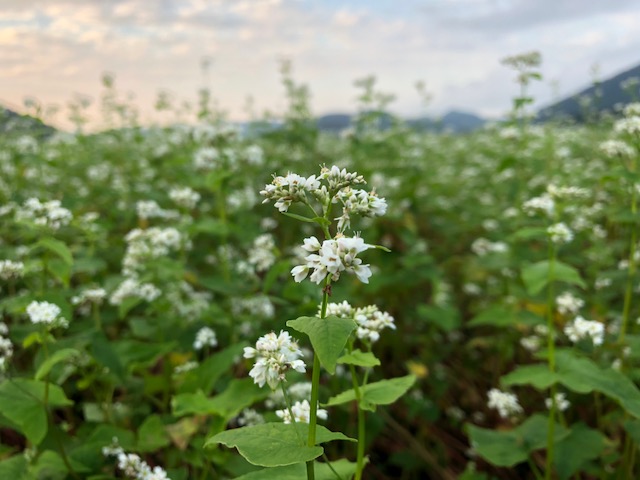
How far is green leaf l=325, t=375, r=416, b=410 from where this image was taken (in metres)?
2.08

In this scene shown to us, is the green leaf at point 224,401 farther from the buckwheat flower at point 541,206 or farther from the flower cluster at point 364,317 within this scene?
the buckwheat flower at point 541,206

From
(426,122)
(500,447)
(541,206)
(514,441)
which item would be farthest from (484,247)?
(426,122)

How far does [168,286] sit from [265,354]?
97.2 inches

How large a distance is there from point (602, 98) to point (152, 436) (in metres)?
7.52

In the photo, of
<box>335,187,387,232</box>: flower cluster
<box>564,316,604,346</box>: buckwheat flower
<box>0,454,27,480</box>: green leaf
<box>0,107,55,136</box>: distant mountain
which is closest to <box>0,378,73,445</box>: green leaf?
<box>0,454,27,480</box>: green leaf

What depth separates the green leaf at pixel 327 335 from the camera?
1552 millimetres

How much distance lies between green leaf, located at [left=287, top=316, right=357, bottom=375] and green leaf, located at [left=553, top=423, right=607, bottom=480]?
2160 millimetres

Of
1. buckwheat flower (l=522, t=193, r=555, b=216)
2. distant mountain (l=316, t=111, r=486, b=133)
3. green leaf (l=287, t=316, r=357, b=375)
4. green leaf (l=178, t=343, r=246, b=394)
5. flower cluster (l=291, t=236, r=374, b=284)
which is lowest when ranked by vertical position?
distant mountain (l=316, t=111, r=486, b=133)

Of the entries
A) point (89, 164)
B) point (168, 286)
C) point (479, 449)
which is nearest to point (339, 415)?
point (479, 449)

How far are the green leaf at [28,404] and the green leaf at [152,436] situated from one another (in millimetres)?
435

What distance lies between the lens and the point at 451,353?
550 centimetres

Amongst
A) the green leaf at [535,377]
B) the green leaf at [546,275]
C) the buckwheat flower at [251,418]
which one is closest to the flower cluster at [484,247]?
the green leaf at [546,275]

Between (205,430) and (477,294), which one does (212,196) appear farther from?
(205,430)

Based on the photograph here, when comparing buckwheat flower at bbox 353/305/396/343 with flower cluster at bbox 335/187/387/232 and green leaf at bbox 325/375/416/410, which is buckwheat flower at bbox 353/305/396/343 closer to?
green leaf at bbox 325/375/416/410
